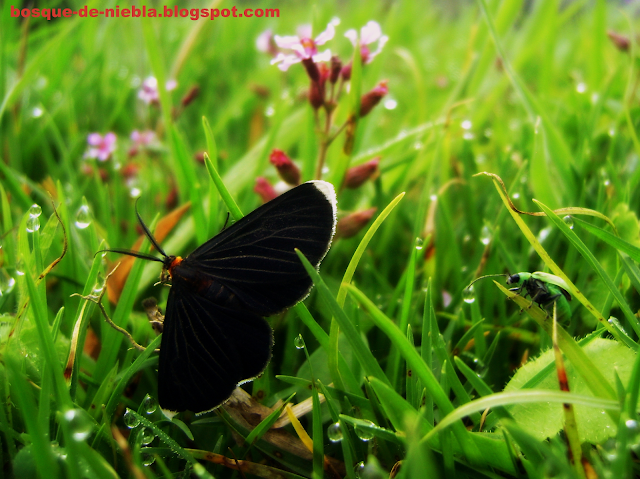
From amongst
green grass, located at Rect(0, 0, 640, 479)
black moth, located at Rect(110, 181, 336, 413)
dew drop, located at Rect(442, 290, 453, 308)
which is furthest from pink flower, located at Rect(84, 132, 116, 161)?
dew drop, located at Rect(442, 290, 453, 308)

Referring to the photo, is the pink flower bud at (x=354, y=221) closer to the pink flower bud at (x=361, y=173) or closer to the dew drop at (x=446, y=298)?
the pink flower bud at (x=361, y=173)

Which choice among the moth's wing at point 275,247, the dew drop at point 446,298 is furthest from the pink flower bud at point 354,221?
the moth's wing at point 275,247

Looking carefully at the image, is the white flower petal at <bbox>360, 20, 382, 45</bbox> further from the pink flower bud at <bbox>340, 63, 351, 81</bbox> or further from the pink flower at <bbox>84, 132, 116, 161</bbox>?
the pink flower at <bbox>84, 132, 116, 161</bbox>

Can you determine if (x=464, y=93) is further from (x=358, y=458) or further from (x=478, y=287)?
(x=358, y=458)

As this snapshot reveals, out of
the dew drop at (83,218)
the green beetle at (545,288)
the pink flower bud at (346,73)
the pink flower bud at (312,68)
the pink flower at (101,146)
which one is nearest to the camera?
the green beetle at (545,288)

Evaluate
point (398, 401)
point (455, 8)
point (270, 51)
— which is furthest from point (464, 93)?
point (455, 8)

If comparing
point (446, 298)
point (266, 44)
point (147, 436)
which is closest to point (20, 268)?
point (147, 436)
